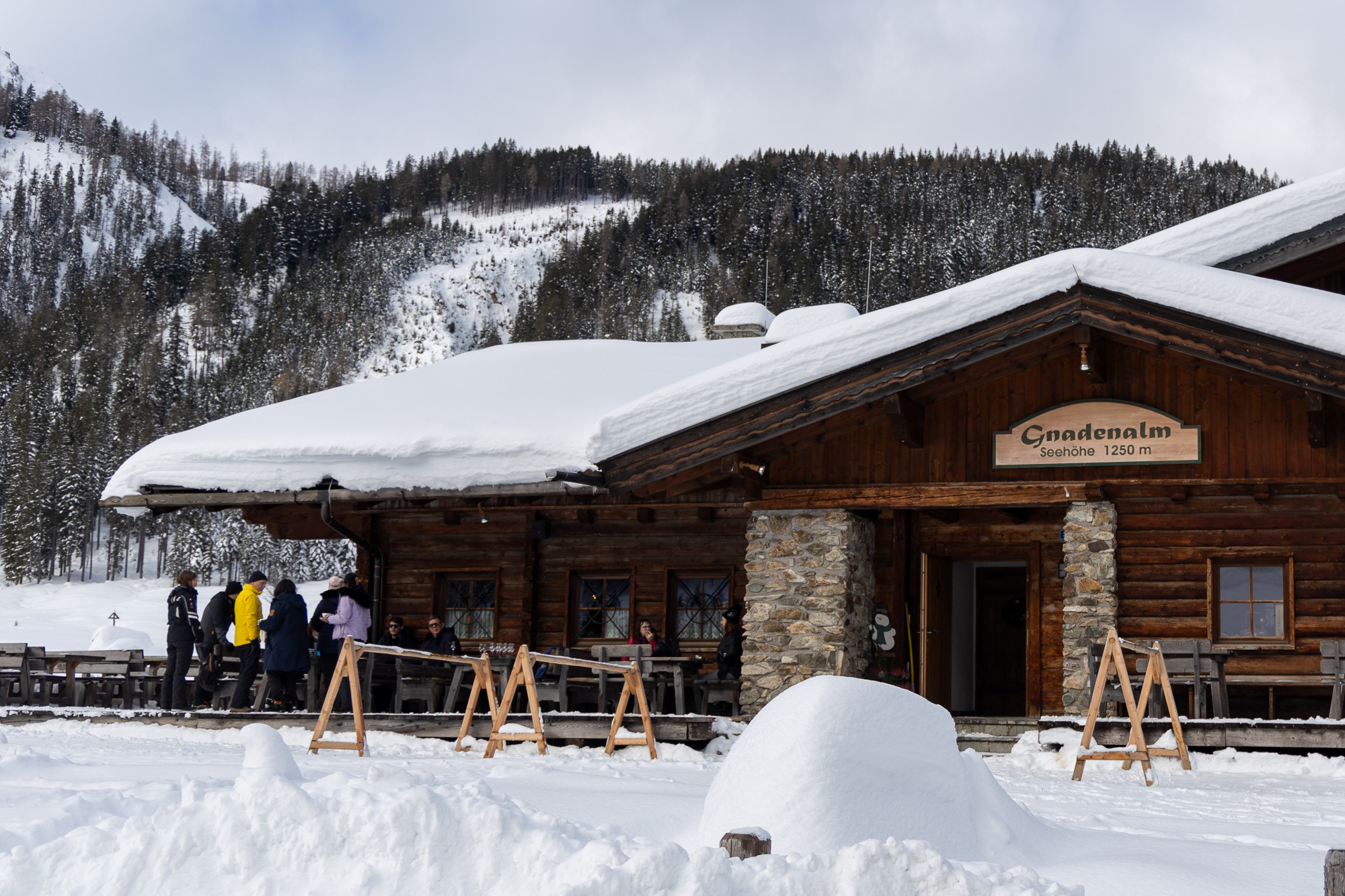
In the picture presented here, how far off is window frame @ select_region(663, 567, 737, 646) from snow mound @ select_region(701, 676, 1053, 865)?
9.10 m

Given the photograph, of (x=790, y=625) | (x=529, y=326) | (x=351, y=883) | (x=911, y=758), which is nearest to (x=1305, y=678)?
(x=790, y=625)

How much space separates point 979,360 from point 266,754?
8.10m

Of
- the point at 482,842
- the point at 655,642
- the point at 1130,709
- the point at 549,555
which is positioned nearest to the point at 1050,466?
the point at 1130,709

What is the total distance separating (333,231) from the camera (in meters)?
136

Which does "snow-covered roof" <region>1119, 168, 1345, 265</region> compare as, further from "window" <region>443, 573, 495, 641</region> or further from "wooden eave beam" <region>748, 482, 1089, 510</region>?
"window" <region>443, 573, 495, 641</region>

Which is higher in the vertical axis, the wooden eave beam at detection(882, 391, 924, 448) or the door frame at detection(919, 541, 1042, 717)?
the wooden eave beam at detection(882, 391, 924, 448)

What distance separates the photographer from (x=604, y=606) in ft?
50.3

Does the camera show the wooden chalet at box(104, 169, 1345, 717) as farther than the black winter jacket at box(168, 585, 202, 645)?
No

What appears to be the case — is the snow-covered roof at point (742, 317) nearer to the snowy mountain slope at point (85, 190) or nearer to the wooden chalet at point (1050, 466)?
the wooden chalet at point (1050, 466)

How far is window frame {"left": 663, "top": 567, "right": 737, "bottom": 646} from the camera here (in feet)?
48.8

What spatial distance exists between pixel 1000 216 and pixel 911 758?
98.6m

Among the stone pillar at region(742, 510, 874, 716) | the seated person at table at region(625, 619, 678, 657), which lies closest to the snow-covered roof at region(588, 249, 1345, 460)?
the stone pillar at region(742, 510, 874, 716)

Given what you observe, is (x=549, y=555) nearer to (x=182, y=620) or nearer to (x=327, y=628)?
(x=327, y=628)

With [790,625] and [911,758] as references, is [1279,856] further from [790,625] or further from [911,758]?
[790,625]
